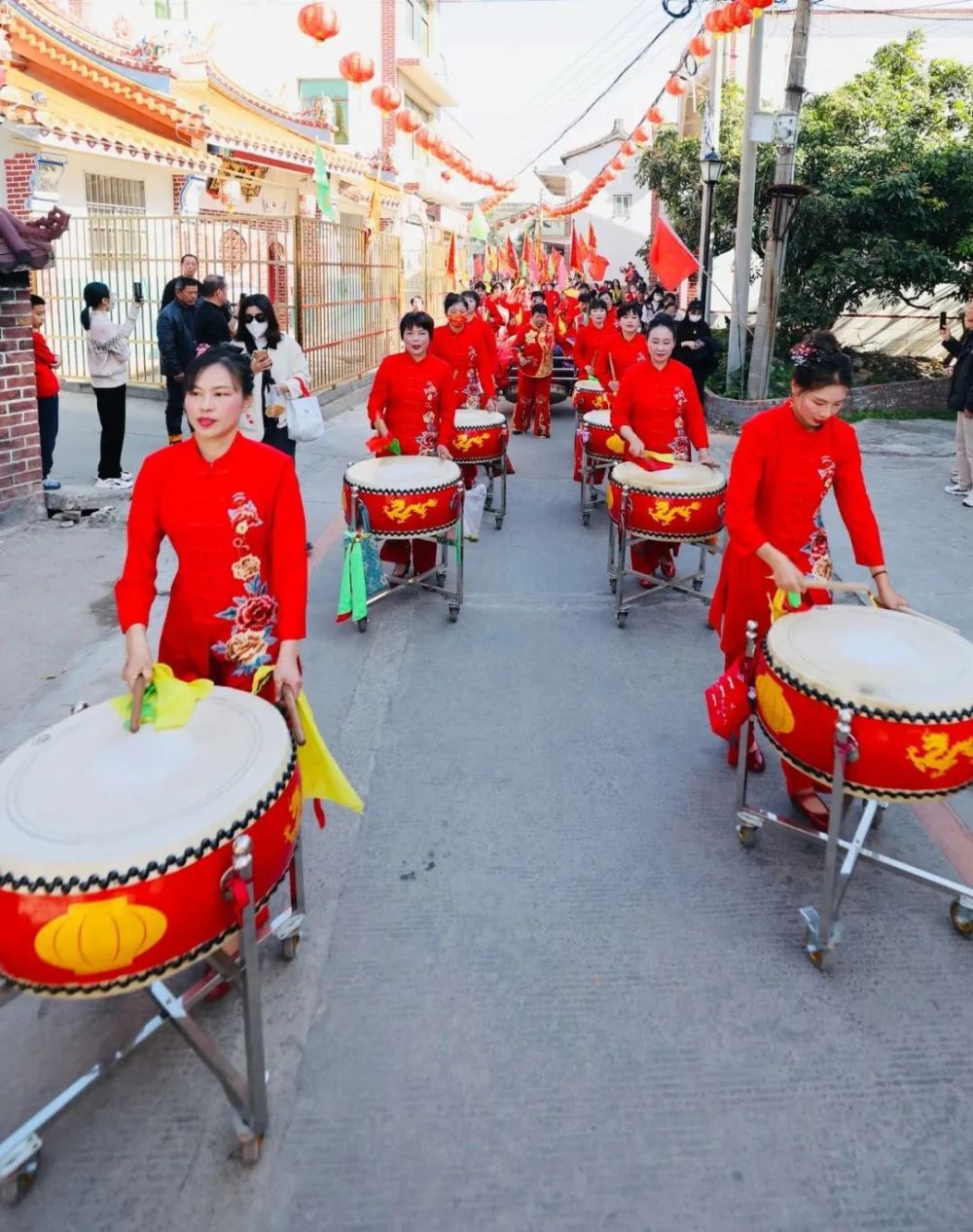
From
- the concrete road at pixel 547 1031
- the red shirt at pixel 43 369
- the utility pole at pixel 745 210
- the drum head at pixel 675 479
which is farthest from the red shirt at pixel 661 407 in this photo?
the utility pole at pixel 745 210

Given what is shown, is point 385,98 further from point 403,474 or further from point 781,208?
point 403,474

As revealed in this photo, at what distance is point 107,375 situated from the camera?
8.01 meters

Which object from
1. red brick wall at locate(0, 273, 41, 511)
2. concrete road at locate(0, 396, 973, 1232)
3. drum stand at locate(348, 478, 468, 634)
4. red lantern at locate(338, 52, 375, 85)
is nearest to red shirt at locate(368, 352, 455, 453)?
drum stand at locate(348, 478, 468, 634)

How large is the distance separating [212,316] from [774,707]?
5.41m

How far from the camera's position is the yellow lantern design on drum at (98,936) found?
5.96ft

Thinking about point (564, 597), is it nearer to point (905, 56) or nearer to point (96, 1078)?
point (96, 1078)

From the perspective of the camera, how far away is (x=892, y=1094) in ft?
7.84

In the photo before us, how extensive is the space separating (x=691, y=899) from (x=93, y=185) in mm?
13589

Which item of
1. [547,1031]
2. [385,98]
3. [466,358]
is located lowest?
[547,1031]

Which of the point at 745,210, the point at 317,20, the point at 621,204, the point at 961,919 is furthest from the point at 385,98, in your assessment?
the point at 621,204

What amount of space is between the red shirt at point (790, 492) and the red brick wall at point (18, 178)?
10952mm

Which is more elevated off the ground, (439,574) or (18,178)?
(18,178)

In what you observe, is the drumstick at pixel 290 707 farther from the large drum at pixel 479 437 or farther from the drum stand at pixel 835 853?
the large drum at pixel 479 437

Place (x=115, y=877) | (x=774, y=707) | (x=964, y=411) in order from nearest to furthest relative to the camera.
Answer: (x=115, y=877), (x=774, y=707), (x=964, y=411)
